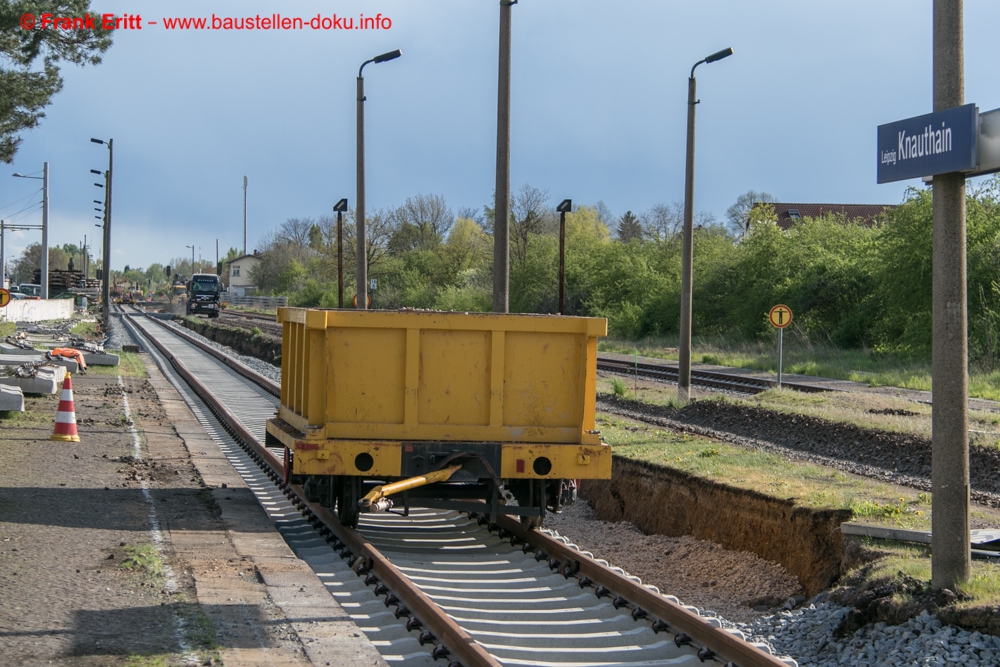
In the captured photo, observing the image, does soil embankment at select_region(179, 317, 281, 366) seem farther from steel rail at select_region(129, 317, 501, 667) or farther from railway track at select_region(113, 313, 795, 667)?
railway track at select_region(113, 313, 795, 667)

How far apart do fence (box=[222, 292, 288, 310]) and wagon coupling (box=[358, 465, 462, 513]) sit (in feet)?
330

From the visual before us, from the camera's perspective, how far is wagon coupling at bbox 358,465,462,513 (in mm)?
8078

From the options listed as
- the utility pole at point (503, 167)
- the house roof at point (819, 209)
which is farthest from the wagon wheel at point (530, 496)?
the house roof at point (819, 209)

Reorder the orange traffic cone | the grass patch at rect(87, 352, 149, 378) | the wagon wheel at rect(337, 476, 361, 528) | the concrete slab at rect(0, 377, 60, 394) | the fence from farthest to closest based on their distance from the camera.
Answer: the fence < the grass patch at rect(87, 352, 149, 378) < the concrete slab at rect(0, 377, 60, 394) < the orange traffic cone < the wagon wheel at rect(337, 476, 361, 528)

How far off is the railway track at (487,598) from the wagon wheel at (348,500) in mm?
123

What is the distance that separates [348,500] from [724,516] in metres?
3.93

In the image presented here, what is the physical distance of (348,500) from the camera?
30.8 feet

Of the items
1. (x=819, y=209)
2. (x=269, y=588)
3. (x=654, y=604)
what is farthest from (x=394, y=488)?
(x=819, y=209)

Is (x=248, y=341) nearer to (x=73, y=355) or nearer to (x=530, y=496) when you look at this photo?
(x=73, y=355)

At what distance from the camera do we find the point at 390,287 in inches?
3022

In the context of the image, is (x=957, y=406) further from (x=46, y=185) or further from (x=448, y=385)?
(x=46, y=185)

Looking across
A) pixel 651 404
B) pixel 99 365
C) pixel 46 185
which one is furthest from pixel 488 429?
pixel 46 185

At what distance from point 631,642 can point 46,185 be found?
62989 millimetres

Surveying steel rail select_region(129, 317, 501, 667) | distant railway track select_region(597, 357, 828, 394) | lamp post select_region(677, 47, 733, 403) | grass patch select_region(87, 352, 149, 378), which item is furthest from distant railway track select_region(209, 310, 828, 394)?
grass patch select_region(87, 352, 149, 378)
